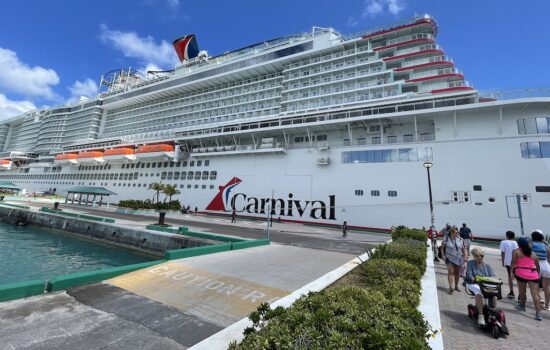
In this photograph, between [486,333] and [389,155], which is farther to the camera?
[389,155]

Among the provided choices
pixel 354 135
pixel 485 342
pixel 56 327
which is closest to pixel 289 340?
pixel 485 342

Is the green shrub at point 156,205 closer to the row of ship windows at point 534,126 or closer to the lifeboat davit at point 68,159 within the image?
the lifeboat davit at point 68,159

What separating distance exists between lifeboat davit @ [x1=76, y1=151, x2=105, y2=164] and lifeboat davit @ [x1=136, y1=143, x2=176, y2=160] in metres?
13.0

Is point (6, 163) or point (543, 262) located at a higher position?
point (6, 163)

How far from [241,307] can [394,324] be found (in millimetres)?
3502

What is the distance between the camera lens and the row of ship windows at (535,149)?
708 inches

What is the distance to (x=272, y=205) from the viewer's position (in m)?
28.0

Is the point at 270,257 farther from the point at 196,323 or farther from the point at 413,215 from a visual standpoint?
the point at 413,215

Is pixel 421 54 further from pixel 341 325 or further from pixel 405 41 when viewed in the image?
pixel 341 325

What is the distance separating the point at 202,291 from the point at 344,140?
75.1ft

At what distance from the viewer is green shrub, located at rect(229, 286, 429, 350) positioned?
2.21 meters

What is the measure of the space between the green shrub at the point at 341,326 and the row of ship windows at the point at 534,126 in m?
23.6

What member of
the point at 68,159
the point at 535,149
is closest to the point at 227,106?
the point at 535,149

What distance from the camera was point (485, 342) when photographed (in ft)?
13.5
